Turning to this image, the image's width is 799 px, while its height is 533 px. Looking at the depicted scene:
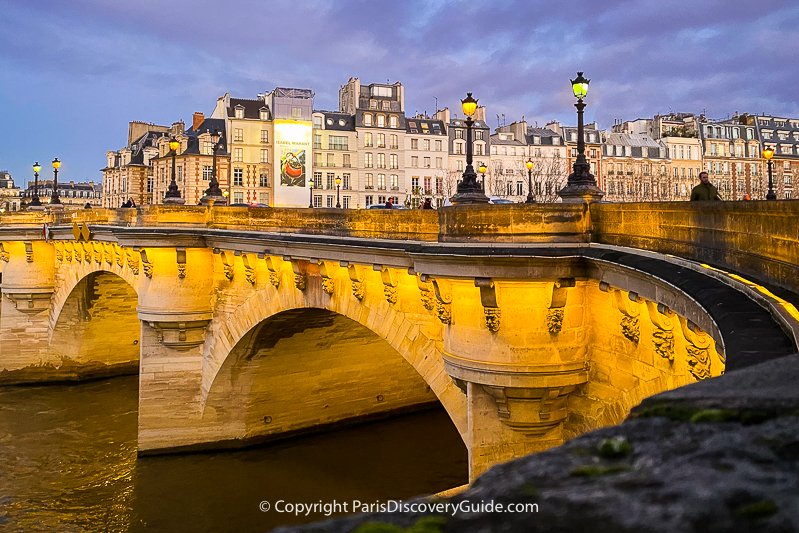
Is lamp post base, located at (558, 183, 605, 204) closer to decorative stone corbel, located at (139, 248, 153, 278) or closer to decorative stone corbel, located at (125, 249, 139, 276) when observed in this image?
decorative stone corbel, located at (139, 248, 153, 278)

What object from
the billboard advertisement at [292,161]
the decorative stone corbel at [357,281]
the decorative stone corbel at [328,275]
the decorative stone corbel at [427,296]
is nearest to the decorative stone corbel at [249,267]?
the decorative stone corbel at [328,275]

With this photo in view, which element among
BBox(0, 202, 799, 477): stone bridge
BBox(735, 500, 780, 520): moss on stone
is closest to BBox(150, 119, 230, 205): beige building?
BBox(0, 202, 799, 477): stone bridge

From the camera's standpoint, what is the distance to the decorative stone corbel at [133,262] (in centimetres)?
2642

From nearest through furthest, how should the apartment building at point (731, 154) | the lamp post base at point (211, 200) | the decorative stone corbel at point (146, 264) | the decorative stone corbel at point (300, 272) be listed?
the decorative stone corbel at point (300, 272) < the decorative stone corbel at point (146, 264) < the lamp post base at point (211, 200) < the apartment building at point (731, 154)

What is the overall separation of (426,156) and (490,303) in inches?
2818

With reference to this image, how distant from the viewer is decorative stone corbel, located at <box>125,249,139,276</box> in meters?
26.4

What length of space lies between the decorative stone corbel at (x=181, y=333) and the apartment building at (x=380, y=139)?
5607 centimetres

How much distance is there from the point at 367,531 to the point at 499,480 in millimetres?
576

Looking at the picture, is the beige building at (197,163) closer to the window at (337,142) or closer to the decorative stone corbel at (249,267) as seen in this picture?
the window at (337,142)

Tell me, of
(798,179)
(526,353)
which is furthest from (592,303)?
(798,179)

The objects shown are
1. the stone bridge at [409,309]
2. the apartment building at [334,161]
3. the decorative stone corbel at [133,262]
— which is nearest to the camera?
the stone bridge at [409,309]

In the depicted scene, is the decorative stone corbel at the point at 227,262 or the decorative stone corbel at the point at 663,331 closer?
the decorative stone corbel at the point at 663,331

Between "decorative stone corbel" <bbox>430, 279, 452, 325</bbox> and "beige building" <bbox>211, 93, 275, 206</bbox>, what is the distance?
6359cm

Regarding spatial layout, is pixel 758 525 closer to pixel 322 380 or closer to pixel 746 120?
pixel 322 380
